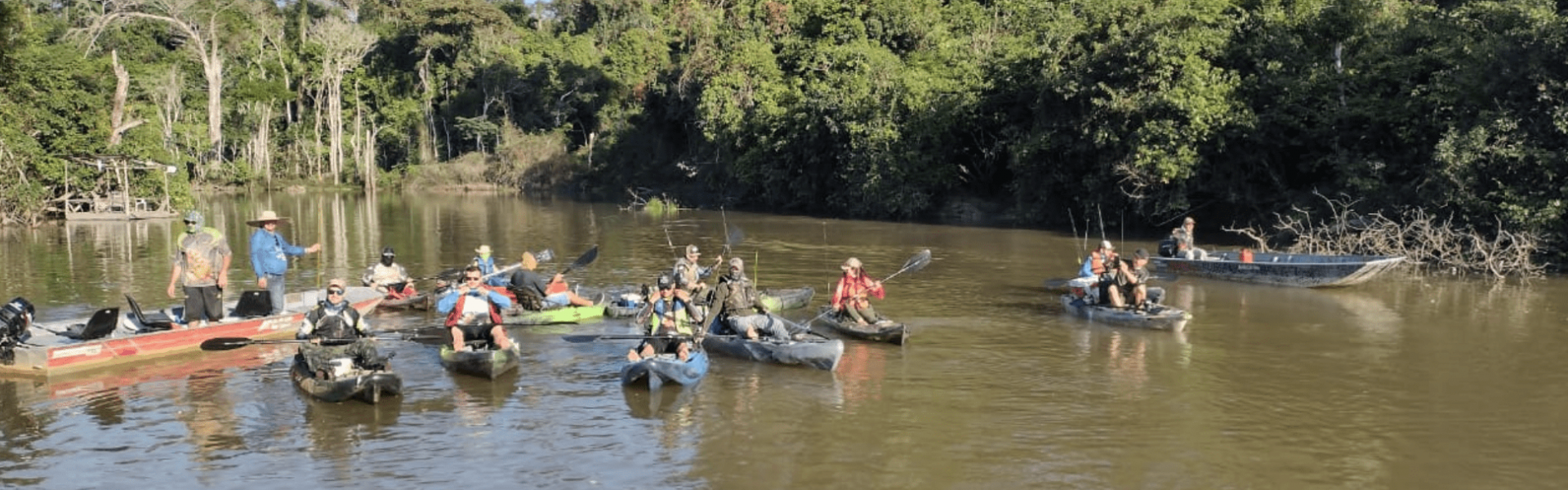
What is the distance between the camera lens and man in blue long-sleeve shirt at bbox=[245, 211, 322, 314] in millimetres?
16094

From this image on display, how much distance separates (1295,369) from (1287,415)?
2.73 metres

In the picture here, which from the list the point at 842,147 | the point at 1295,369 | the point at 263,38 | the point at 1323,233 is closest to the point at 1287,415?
the point at 1295,369

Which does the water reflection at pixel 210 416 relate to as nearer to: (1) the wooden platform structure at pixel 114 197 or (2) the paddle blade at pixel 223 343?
(2) the paddle blade at pixel 223 343

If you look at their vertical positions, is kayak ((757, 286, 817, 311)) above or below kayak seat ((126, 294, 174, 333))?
below

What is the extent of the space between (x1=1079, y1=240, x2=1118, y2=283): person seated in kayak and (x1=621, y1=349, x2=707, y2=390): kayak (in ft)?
25.4

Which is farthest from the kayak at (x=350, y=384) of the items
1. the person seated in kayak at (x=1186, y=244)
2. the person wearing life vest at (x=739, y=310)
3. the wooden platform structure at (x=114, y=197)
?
the wooden platform structure at (x=114, y=197)

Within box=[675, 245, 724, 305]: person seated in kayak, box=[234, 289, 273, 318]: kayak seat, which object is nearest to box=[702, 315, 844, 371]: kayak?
box=[675, 245, 724, 305]: person seated in kayak

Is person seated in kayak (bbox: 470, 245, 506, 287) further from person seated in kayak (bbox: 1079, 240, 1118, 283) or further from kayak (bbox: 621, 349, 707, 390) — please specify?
person seated in kayak (bbox: 1079, 240, 1118, 283)

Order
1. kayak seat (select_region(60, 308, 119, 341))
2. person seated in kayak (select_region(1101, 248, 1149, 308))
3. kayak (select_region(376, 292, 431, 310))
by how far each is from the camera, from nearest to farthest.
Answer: kayak seat (select_region(60, 308, 119, 341)) → person seated in kayak (select_region(1101, 248, 1149, 308)) → kayak (select_region(376, 292, 431, 310))

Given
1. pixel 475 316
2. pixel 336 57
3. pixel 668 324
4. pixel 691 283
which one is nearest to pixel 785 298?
pixel 691 283

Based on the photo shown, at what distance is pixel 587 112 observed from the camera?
249ft

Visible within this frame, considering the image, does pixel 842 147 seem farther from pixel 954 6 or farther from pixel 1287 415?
pixel 1287 415

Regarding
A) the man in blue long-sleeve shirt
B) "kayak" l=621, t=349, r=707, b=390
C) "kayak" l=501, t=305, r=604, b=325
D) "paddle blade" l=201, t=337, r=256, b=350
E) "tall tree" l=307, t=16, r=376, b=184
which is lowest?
"kayak" l=621, t=349, r=707, b=390

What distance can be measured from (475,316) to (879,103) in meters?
30.7
